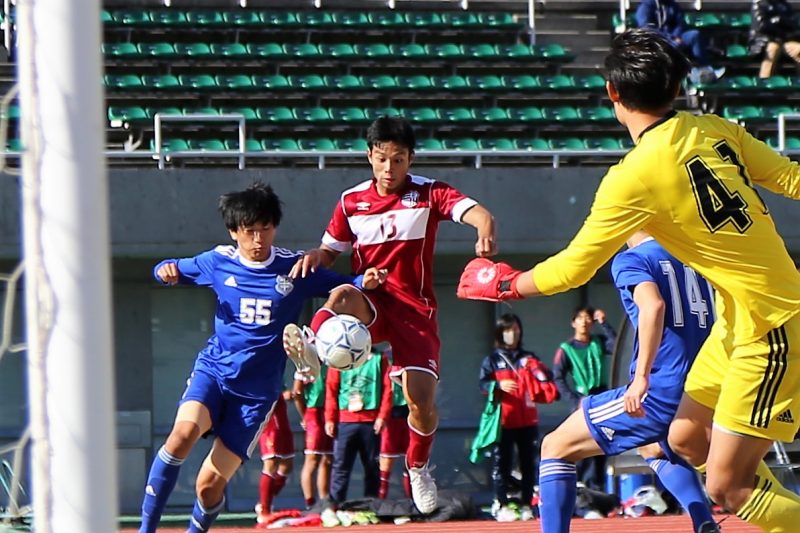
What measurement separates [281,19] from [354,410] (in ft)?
21.6

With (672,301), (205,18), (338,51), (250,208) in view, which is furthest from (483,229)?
(205,18)

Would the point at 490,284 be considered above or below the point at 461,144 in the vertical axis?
below

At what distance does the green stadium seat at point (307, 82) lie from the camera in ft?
50.1

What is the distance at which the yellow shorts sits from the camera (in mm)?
4531

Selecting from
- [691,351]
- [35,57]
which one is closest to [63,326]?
[35,57]

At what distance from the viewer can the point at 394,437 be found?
10664mm

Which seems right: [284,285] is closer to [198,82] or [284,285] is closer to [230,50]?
[198,82]

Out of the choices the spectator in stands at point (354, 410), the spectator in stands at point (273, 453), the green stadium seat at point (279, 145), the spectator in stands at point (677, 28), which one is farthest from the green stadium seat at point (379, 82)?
the spectator in stands at point (273, 453)

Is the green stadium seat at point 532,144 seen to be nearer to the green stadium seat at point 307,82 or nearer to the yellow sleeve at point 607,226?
the green stadium seat at point 307,82

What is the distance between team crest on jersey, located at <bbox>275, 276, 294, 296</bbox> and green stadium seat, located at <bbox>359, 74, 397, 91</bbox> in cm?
877

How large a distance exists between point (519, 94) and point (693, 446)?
36.3 feet

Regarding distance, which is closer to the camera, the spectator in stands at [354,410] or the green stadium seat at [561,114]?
the spectator in stands at [354,410]

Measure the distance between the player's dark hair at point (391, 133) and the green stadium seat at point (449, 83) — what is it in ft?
29.2

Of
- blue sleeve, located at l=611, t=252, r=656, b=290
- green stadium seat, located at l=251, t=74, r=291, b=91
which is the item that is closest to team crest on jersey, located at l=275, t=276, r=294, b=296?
blue sleeve, located at l=611, t=252, r=656, b=290
